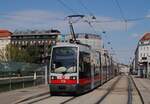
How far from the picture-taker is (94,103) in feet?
71.1

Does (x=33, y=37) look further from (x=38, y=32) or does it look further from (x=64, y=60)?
(x=64, y=60)

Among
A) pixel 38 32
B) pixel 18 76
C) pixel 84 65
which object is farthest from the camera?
pixel 38 32

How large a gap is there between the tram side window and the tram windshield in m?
0.62

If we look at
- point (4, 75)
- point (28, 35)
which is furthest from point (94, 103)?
point (28, 35)

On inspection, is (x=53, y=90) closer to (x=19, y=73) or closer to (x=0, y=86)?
(x=0, y=86)

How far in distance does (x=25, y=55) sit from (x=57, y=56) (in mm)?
102344

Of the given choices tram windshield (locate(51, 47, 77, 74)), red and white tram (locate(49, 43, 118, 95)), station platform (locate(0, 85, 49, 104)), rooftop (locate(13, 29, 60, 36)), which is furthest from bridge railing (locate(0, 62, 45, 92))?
rooftop (locate(13, 29, 60, 36))

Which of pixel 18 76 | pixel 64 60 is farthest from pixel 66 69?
pixel 18 76

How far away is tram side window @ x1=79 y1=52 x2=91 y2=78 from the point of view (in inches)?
1065

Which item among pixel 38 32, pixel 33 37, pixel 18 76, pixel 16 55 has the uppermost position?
pixel 38 32

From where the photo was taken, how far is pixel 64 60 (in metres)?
26.5

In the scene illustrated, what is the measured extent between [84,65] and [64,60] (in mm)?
2052

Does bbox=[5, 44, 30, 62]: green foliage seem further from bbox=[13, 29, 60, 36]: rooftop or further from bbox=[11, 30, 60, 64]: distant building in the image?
bbox=[13, 29, 60, 36]: rooftop

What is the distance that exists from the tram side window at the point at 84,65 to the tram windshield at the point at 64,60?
62 centimetres
